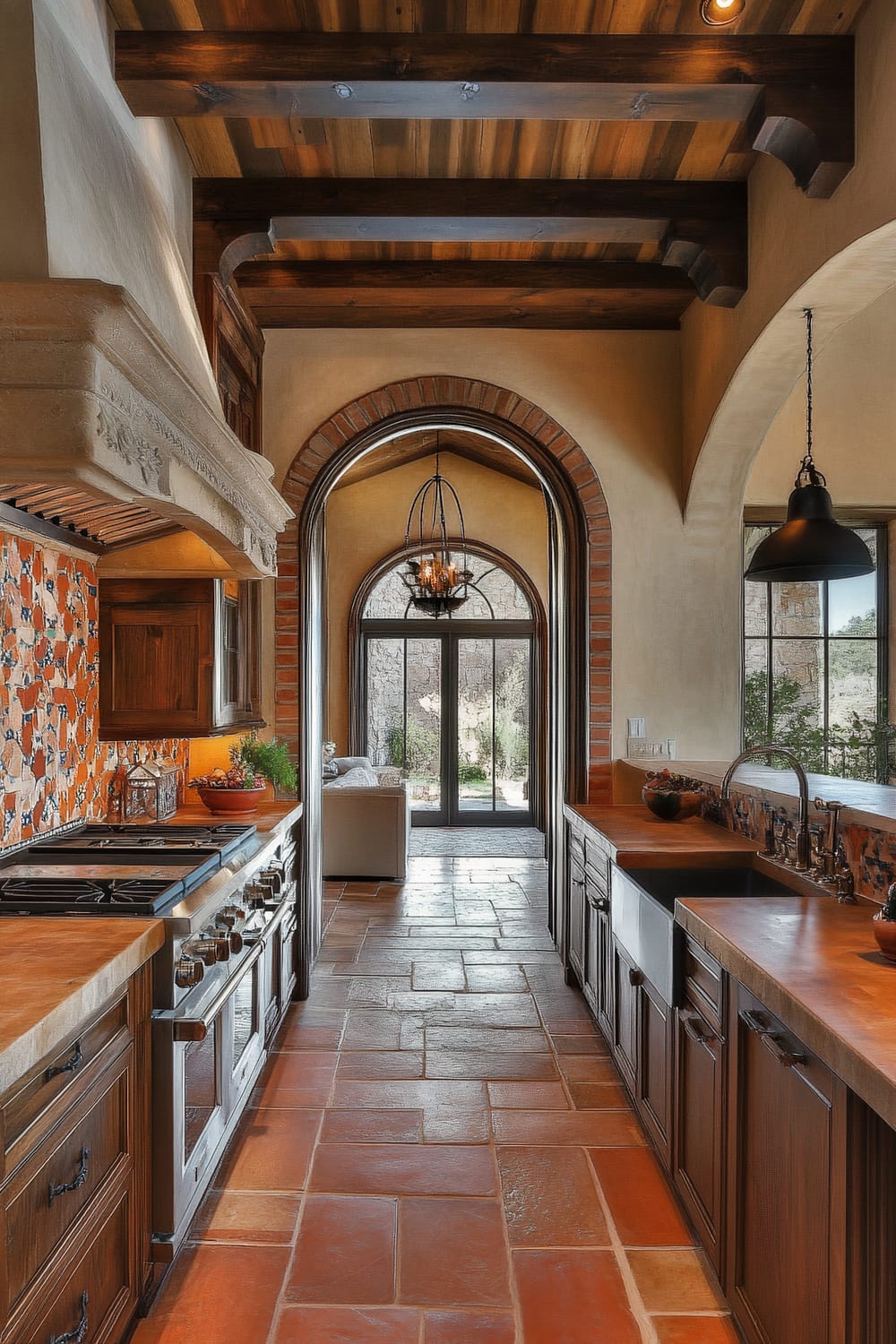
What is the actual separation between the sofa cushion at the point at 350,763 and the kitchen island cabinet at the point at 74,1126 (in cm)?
623

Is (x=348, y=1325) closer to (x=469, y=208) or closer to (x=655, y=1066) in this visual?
(x=655, y=1066)

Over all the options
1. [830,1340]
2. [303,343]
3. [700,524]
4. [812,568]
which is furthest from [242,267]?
[830,1340]

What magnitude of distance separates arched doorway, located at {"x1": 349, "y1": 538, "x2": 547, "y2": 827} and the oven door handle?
710 centimetres

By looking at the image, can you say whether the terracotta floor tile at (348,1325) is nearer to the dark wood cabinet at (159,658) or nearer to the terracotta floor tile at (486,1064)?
the terracotta floor tile at (486,1064)

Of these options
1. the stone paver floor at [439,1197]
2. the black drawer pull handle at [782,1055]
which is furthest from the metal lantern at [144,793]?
the black drawer pull handle at [782,1055]

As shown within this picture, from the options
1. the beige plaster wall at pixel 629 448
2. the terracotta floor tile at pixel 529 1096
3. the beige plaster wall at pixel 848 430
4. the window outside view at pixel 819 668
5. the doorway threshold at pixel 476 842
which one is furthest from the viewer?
the doorway threshold at pixel 476 842

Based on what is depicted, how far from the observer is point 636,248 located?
4113 millimetres

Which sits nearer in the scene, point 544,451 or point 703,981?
point 703,981

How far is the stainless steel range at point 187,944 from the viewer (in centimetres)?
216

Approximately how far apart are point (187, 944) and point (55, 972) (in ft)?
1.95

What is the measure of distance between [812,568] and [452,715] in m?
6.86

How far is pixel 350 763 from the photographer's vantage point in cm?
871

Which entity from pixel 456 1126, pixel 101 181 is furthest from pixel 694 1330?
pixel 101 181

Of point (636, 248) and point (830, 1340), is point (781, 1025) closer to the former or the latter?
point (830, 1340)
